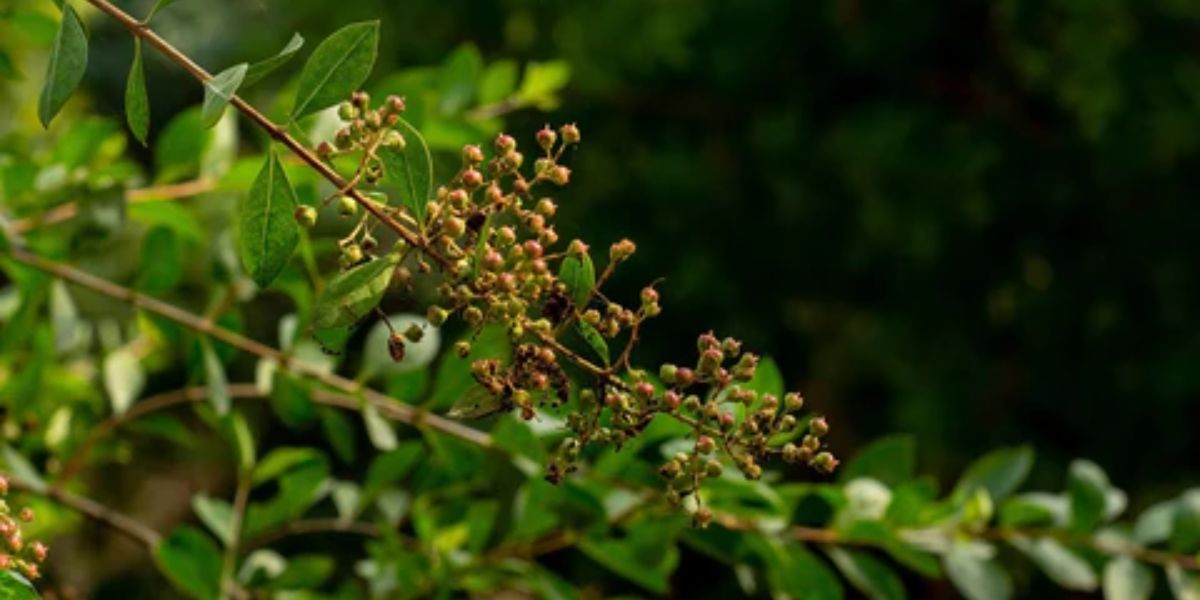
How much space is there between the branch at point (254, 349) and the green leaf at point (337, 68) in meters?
0.42

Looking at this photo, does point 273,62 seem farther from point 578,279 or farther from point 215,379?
point 215,379

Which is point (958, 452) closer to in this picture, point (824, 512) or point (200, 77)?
point (824, 512)

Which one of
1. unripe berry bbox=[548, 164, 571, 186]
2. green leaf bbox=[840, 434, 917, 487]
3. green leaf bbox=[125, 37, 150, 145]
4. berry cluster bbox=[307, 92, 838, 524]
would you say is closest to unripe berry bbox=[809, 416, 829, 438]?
berry cluster bbox=[307, 92, 838, 524]

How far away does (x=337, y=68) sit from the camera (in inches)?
21.5

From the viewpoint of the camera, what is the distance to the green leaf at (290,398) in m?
0.98

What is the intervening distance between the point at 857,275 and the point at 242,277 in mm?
1907

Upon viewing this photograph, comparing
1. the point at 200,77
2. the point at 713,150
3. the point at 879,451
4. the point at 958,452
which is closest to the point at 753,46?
the point at 713,150

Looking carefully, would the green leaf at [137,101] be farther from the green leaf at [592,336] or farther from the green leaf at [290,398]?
the green leaf at [290,398]

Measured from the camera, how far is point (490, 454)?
0.95 metres

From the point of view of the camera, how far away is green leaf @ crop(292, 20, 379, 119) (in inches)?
21.4

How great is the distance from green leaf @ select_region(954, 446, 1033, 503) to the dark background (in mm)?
1594

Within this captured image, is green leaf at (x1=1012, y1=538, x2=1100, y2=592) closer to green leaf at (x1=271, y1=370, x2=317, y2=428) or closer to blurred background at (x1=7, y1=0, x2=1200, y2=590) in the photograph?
green leaf at (x1=271, y1=370, x2=317, y2=428)

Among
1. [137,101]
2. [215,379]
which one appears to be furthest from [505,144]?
[215,379]

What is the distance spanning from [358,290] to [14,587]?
0.13m
